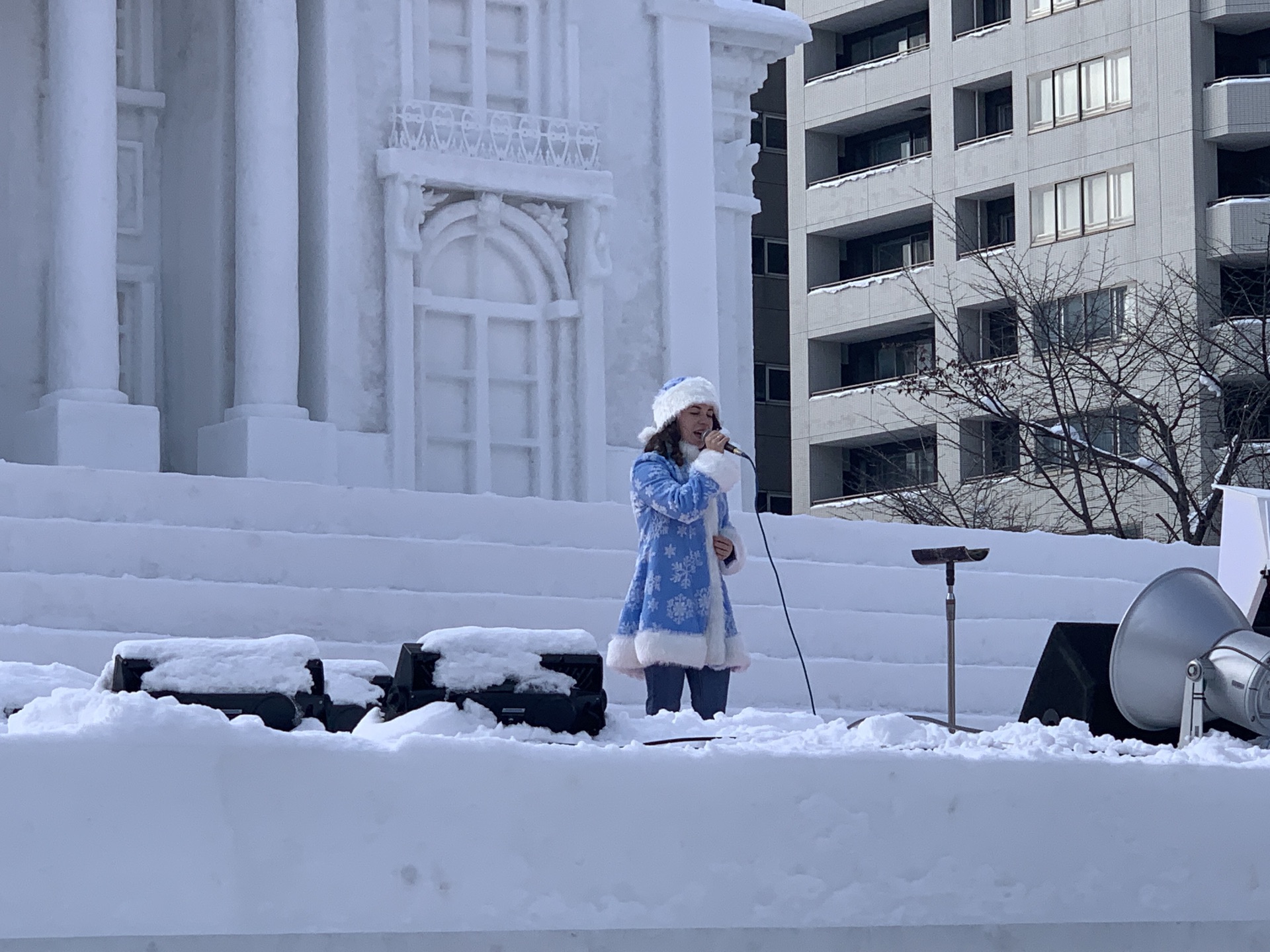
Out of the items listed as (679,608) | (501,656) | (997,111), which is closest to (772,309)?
(997,111)

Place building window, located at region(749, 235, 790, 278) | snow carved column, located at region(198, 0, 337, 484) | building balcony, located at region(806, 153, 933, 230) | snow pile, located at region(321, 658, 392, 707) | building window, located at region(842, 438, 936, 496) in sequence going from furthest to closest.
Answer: building window, located at region(749, 235, 790, 278) < building balcony, located at region(806, 153, 933, 230) < building window, located at region(842, 438, 936, 496) < snow carved column, located at region(198, 0, 337, 484) < snow pile, located at region(321, 658, 392, 707)

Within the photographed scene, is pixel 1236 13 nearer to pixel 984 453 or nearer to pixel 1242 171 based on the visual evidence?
pixel 1242 171

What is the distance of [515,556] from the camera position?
11.9 m

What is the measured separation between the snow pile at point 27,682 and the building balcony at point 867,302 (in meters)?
37.1

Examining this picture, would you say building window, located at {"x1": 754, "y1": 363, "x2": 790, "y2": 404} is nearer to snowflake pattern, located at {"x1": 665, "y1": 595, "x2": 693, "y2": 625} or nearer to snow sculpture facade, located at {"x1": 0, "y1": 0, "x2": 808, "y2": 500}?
snow sculpture facade, located at {"x1": 0, "y1": 0, "x2": 808, "y2": 500}

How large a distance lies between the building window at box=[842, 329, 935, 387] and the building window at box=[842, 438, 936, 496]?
1.39m

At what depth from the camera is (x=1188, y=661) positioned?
503 centimetres

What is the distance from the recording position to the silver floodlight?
473 centimetres

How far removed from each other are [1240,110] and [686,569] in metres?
32.3

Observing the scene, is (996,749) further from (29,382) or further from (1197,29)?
(1197,29)

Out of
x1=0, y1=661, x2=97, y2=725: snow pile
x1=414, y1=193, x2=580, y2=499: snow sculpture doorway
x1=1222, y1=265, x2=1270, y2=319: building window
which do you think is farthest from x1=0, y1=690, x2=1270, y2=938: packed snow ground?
x1=1222, y1=265, x2=1270, y2=319: building window

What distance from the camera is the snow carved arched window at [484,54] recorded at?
695 inches

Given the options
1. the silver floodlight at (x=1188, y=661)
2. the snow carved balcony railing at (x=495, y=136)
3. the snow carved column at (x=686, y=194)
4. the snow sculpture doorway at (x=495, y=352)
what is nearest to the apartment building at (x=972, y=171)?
the snow carved column at (x=686, y=194)

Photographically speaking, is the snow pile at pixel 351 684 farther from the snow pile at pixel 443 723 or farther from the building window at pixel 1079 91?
the building window at pixel 1079 91
